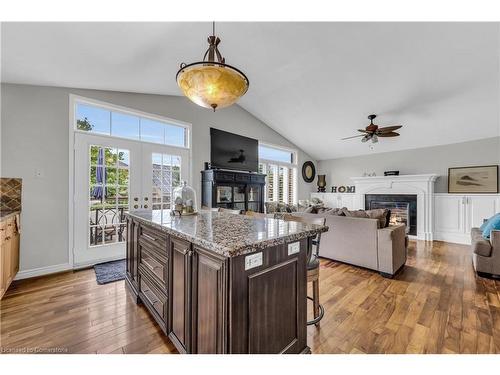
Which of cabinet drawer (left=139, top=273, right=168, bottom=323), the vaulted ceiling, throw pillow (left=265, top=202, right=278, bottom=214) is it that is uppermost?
the vaulted ceiling

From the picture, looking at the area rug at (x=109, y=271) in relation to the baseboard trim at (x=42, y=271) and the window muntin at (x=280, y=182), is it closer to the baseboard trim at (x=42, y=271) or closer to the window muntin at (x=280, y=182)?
the baseboard trim at (x=42, y=271)

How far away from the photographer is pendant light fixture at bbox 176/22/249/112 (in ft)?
4.71

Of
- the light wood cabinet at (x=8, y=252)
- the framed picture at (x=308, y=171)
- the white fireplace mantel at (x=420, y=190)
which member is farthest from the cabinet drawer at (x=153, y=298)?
the white fireplace mantel at (x=420, y=190)

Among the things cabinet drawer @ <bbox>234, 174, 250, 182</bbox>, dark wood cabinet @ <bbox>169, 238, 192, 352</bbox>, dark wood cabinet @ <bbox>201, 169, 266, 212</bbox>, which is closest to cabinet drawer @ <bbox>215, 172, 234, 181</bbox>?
dark wood cabinet @ <bbox>201, 169, 266, 212</bbox>

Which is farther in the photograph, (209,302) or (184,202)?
(184,202)

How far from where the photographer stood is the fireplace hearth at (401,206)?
5.43 meters

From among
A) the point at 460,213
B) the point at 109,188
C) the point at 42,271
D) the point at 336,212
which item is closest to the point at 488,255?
the point at 336,212

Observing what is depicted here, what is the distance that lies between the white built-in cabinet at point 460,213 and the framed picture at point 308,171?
3153 millimetres

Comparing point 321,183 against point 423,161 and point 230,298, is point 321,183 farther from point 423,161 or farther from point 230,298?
point 230,298

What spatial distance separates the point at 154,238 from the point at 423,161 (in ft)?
20.9

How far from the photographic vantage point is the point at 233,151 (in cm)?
500

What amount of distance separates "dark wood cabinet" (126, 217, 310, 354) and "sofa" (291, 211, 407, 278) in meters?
1.74

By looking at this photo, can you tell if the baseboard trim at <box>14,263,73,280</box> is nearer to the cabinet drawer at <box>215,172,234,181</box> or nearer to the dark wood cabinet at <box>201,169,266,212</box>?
the dark wood cabinet at <box>201,169,266,212</box>
